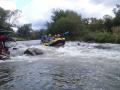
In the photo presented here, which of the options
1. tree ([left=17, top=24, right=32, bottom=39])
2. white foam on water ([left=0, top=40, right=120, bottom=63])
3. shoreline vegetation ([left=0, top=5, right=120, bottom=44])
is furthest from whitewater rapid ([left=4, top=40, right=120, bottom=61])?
tree ([left=17, top=24, right=32, bottom=39])

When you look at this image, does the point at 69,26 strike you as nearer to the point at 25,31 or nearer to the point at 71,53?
the point at 71,53

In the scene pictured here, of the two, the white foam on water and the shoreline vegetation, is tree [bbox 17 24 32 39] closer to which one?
the shoreline vegetation

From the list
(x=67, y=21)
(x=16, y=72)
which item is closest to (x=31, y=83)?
(x=16, y=72)

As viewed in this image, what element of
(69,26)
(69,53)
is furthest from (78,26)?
(69,53)

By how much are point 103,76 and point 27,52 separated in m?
12.4

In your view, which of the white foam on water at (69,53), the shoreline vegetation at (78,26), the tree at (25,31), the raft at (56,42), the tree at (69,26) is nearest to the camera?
the white foam on water at (69,53)

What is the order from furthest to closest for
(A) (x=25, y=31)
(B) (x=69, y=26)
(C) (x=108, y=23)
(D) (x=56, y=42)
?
(A) (x=25, y=31)
(C) (x=108, y=23)
(B) (x=69, y=26)
(D) (x=56, y=42)

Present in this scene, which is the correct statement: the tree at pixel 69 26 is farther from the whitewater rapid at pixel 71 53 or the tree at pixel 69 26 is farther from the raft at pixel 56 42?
the whitewater rapid at pixel 71 53

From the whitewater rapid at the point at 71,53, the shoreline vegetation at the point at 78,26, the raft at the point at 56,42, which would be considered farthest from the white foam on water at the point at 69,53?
the shoreline vegetation at the point at 78,26

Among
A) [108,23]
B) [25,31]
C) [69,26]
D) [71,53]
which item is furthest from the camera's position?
[25,31]

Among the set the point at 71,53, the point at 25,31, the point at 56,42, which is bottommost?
the point at 71,53

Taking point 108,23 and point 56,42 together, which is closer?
point 56,42

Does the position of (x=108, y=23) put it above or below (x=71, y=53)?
above

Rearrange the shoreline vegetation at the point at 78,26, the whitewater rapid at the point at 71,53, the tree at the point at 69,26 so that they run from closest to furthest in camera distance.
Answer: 1. the whitewater rapid at the point at 71,53
2. the shoreline vegetation at the point at 78,26
3. the tree at the point at 69,26
